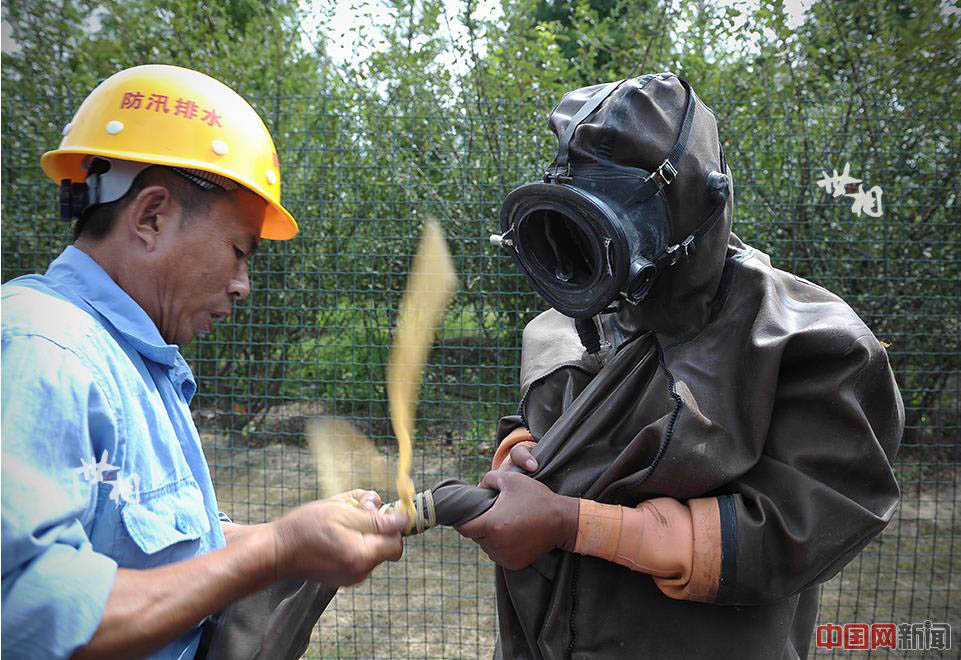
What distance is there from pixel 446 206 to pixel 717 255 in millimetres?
3266

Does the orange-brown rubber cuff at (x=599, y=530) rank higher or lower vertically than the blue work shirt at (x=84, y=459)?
lower

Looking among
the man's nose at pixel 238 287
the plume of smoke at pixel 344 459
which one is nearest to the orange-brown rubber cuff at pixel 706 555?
the plume of smoke at pixel 344 459

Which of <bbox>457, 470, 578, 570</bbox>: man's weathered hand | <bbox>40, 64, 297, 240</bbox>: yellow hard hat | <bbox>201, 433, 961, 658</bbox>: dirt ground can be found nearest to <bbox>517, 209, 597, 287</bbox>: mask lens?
<bbox>457, 470, 578, 570</bbox>: man's weathered hand

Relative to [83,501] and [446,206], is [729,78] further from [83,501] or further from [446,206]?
[83,501]

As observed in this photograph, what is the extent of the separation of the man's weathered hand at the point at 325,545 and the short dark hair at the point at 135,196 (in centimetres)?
71

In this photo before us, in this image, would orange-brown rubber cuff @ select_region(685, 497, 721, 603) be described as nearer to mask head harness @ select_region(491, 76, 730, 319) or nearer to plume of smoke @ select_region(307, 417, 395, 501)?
mask head harness @ select_region(491, 76, 730, 319)

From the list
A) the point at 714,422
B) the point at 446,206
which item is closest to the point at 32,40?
the point at 446,206

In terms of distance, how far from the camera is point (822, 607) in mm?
5059

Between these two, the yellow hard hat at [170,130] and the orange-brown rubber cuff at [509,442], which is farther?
the orange-brown rubber cuff at [509,442]

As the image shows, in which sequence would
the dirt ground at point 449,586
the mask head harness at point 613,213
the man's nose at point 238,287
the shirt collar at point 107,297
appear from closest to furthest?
the shirt collar at point 107,297 → the mask head harness at point 613,213 → the man's nose at point 238,287 → the dirt ground at point 449,586

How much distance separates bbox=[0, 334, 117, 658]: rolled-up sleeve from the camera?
127cm

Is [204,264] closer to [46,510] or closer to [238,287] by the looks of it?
[238,287]

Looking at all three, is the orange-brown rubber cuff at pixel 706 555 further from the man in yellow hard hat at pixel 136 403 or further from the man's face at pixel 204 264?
the man's face at pixel 204 264

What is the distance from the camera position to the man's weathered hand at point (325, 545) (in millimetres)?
1560
